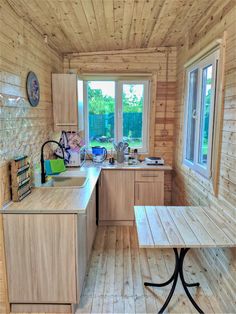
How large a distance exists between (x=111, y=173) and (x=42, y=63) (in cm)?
157

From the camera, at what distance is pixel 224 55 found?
1981 mm

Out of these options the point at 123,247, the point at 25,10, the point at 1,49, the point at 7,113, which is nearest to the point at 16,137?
the point at 7,113

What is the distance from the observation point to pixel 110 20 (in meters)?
2.43

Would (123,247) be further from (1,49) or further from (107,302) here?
(1,49)

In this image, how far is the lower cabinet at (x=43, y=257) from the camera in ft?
6.06

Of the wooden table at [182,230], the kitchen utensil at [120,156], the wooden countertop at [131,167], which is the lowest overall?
the wooden table at [182,230]

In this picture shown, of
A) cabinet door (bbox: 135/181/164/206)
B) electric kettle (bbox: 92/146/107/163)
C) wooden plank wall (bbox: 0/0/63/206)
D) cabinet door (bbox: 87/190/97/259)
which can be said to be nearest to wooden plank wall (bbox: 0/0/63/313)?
wooden plank wall (bbox: 0/0/63/206)

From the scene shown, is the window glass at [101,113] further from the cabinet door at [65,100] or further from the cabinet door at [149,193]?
the cabinet door at [149,193]

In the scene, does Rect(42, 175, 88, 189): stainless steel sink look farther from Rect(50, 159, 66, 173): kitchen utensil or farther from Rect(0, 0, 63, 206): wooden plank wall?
Rect(0, 0, 63, 206): wooden plank wall

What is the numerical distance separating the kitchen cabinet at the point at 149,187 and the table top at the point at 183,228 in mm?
1090

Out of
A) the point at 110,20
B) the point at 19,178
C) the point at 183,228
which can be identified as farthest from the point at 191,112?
the point at 19,178

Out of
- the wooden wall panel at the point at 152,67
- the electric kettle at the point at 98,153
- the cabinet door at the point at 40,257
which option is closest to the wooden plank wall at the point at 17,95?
the cabinet door at the point at 40,257

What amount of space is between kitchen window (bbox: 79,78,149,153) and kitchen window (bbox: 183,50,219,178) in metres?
0.92

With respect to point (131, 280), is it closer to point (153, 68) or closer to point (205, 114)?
point (205, 114)
